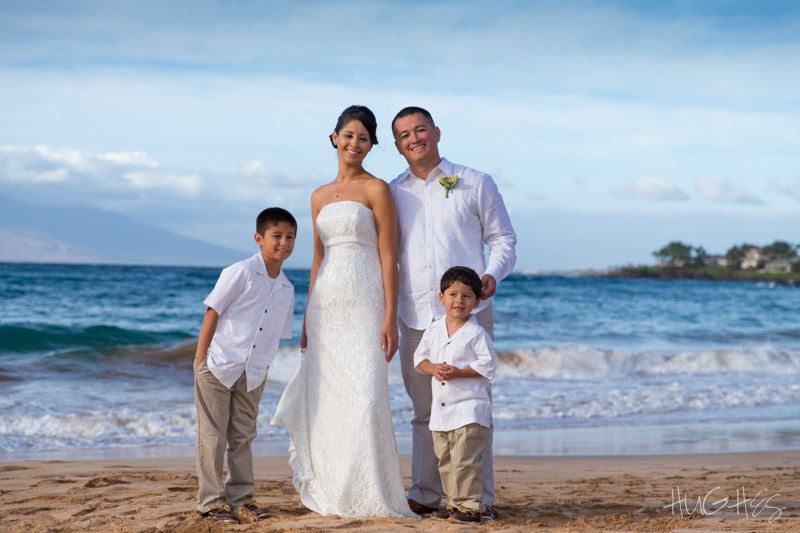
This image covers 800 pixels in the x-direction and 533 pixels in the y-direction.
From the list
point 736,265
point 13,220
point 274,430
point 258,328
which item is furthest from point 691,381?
point 13,220

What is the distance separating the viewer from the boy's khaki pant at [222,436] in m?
3.54

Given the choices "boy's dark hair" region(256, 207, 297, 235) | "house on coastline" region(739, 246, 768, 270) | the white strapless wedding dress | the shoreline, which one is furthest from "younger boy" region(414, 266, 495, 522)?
"house on coastline" region(739, 246, 768, 270)

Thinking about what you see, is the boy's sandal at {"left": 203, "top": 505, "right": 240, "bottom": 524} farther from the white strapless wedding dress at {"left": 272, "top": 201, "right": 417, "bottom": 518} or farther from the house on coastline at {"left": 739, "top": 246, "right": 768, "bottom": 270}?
the house on coastline at {"left": 739, "top": 246, "right": 768, "bottom": 270}

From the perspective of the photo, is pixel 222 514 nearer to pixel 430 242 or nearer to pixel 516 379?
pixel 430 242

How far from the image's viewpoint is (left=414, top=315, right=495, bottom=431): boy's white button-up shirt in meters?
3.43

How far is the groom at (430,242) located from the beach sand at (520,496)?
383mm

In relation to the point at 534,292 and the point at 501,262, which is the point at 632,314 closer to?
the point at 534,292

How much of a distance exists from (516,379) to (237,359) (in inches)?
338

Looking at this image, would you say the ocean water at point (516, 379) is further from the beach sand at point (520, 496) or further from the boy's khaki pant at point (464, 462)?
the boy's khaki pant at point (464, 462)

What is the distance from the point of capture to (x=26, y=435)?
674cm

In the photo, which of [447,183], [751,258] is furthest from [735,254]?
[447,183]

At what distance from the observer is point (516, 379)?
11508 mm

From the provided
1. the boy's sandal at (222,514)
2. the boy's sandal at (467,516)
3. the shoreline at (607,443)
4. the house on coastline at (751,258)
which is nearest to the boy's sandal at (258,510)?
the boy's sandal at (222,514)

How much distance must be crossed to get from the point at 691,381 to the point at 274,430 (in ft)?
24.0
